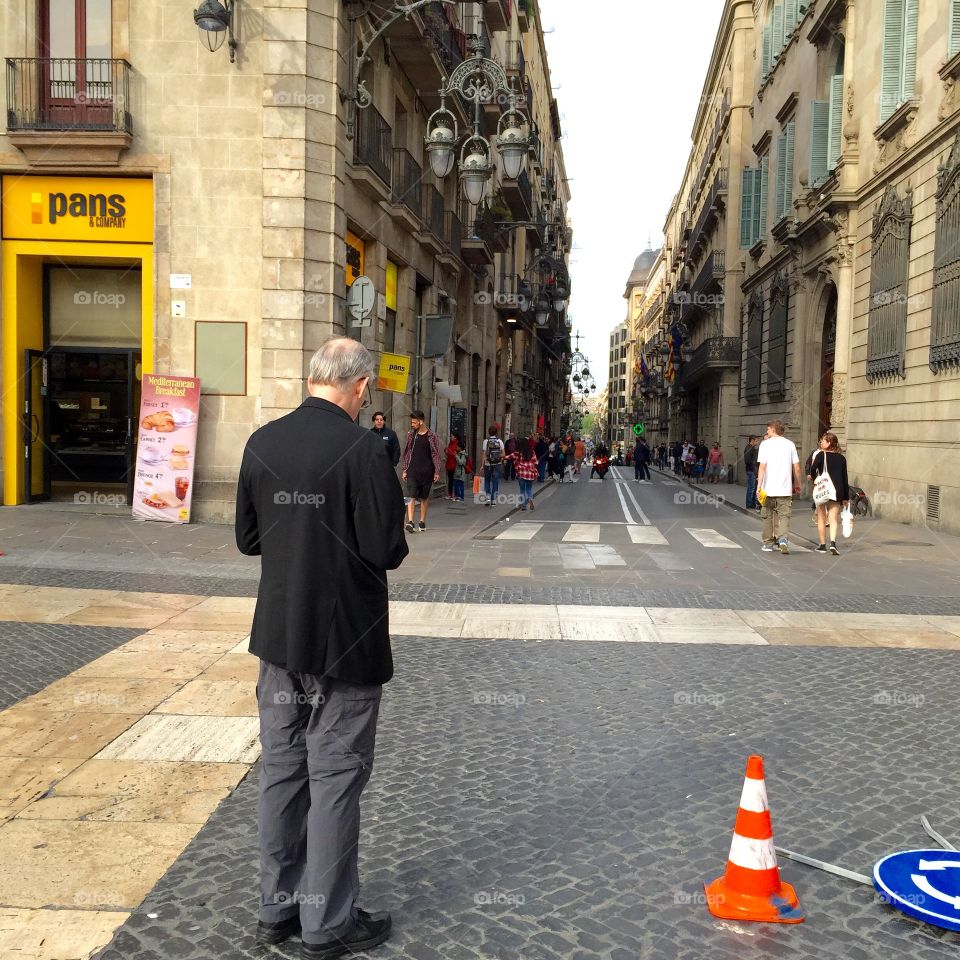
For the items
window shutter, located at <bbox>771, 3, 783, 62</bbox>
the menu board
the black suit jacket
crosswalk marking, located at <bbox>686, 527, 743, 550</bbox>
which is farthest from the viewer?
window shutter, located at <bbox>771, 3, 783, 62</bbox>

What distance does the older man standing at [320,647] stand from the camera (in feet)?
9.21

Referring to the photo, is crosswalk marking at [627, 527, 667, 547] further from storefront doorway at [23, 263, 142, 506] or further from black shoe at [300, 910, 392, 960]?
black shoe at [300, 910, 392, 960]

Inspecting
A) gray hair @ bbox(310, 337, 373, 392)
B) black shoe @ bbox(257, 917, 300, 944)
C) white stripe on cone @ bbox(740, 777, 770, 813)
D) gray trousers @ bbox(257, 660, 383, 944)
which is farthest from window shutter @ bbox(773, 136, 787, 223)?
black shoe @ bbox(257, 917, 300, 944)

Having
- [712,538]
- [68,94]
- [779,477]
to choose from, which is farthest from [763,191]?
[68,94]

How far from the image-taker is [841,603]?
30.1 feet

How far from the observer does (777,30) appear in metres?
30.7

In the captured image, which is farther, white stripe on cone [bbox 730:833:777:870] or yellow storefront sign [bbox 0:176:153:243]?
yellow storefront sign [bbox 0:176:153:243]

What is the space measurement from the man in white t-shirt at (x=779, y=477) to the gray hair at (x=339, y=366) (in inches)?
433

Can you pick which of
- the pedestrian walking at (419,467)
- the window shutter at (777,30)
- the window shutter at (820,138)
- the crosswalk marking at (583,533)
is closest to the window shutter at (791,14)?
the window shutter at (777,30)

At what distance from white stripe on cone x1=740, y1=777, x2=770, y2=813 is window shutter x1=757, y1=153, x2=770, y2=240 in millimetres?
31543

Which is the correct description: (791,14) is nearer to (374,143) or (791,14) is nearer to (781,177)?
(781,177)

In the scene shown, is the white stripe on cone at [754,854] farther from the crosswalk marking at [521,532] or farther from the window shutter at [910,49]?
the window shutter at [910,49]

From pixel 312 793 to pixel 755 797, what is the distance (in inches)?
58.7

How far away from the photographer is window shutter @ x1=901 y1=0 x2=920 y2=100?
18.4m
